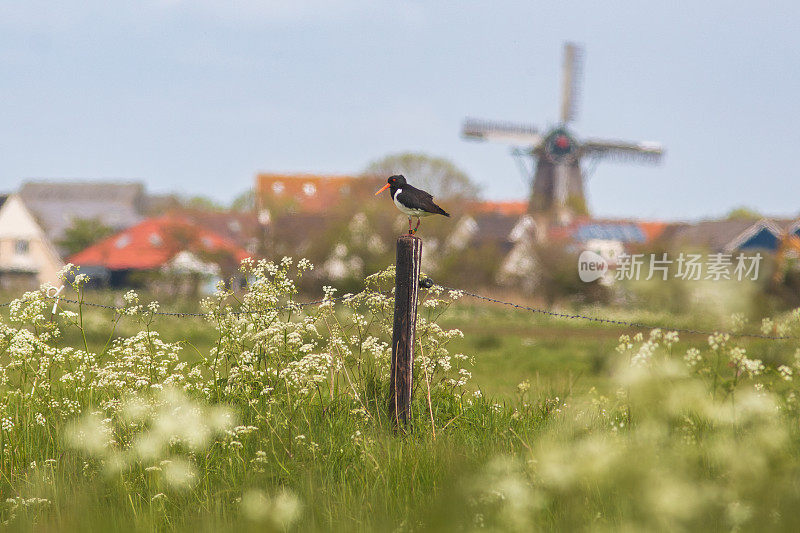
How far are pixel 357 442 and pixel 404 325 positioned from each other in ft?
3.88

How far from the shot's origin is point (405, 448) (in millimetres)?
5098

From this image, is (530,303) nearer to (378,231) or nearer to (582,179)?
(378,231)

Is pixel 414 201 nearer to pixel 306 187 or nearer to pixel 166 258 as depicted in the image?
pixel 166 258

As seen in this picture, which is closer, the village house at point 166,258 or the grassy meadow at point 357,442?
the grassy meadow at point 357,442

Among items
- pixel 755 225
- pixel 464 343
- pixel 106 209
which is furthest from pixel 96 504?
pixel 106 209

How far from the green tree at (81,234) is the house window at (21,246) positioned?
371 centimetres

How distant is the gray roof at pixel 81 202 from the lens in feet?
210

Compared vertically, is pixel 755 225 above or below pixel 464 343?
above

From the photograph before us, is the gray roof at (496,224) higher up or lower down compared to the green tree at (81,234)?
higher up

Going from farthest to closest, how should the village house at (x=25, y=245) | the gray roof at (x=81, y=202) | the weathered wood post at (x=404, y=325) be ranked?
the gray roof at (x=81, y=202) < the village house at (x=25, y=245) < the weathered wood post at (x=404, y=325)

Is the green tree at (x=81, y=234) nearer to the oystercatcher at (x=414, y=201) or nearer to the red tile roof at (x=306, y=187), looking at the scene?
the red tile roof at (x=306, y=187)

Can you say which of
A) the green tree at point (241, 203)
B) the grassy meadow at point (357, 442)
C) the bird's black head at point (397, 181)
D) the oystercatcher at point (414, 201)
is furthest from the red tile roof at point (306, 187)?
the grassy meadow at point (357, 442)

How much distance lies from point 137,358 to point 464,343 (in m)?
15.0

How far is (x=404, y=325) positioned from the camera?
19.3ft
